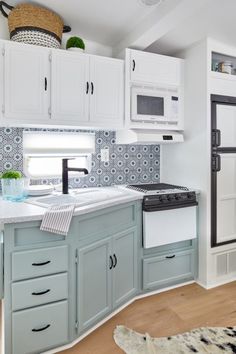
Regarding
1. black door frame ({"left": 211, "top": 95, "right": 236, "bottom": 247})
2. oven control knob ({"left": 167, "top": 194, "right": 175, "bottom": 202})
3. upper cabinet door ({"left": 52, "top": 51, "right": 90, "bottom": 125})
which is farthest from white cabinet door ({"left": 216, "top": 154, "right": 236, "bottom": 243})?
upper cabinet door ({"left": 52, "top": 51, "right": 90, "bottom": 125})

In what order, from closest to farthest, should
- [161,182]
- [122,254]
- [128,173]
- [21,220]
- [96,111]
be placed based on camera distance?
[21,220] < [122,254] < [96,111] < [128,173] < [161,182]

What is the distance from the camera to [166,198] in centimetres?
243

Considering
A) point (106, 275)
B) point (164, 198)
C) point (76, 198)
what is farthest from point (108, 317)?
point (164, 198)

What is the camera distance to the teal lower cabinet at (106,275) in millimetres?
1843

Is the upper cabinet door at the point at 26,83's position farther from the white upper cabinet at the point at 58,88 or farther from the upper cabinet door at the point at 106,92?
the upper cabinet door at the point at 106,92

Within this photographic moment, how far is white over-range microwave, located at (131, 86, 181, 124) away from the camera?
251cm

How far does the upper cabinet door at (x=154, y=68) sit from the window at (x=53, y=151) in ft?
2.44

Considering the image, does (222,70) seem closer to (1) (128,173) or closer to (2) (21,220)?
(1) (128,173)

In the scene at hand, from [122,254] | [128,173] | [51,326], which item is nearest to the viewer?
[51,326]

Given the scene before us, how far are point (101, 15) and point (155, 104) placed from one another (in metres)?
0.90

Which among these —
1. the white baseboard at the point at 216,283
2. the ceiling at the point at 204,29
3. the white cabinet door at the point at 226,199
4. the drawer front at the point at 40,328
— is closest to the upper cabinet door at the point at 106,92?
the ceiling at the point at 204,29

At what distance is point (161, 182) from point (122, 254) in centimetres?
118

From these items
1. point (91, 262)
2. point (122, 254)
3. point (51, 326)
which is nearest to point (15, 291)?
point (51, 326)

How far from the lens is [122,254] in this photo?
2195 mm
